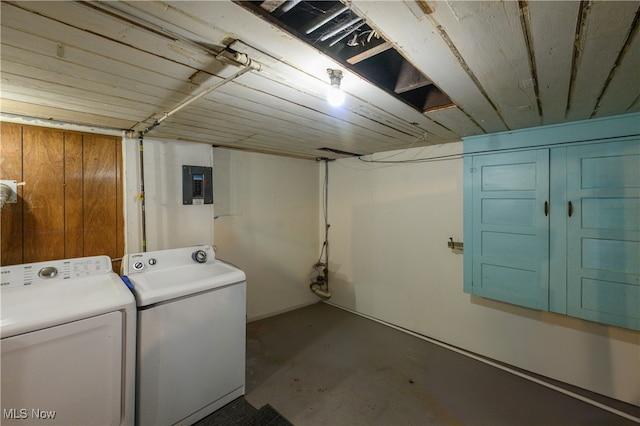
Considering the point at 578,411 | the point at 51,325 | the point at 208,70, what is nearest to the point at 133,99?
the point at 208,70

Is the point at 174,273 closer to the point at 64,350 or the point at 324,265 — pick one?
the point at 64,350

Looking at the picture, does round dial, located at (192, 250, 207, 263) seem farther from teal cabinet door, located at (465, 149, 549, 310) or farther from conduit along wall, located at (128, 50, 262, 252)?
teal cabinet door, located at (465, 149, 549, 310)

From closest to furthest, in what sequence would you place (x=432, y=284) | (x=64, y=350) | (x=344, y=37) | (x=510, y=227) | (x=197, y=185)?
(x=344, y=37) < (x=64, y=350) < (x=510, y=227) < (x=197, y=185) < (x=432, y=284)

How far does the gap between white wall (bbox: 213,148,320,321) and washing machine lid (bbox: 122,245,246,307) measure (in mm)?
662

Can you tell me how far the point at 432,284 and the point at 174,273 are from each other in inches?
98.5

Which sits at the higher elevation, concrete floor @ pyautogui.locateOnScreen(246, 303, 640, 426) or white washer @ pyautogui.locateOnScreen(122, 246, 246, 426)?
white washer @ pyautogui.locateOnScreen(122, 246, 246, 426)

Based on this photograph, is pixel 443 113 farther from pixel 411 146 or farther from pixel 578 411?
pixel 578 411

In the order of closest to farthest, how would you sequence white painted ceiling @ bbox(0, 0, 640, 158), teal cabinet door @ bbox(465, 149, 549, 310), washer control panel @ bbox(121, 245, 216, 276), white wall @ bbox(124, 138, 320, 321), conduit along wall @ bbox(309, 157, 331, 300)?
white painted ceiling @ bbox(0, 0, 640, 158) → washer control panel @ bbox(121, 245, 216, 276) → teal cabinet door @ bbox(465, 149, 549, 310) → white wall @ bbox(124, 138, 320, 321) → conduit along wall @ bbox(309, 157, 331, 300)

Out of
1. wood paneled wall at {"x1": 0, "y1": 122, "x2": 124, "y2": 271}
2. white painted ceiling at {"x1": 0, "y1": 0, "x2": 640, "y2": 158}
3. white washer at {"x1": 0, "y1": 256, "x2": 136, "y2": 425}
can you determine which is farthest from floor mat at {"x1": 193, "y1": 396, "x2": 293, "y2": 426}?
white painted ceiling at {"x1": 0, "y1": 0, "x2": 640, "y2": 158}

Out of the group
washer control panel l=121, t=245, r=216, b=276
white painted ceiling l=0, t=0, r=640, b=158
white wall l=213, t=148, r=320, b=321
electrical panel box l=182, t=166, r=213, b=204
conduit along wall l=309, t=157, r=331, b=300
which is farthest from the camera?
conduit along wall l=309, t=157, r=331, b=300

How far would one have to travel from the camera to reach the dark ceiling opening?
88 cm

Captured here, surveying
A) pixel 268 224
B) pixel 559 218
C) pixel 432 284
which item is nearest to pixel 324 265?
pixel 268 224

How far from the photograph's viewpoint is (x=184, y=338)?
5.66ft

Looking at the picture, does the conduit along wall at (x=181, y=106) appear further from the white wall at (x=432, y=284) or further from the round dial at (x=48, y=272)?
the white wall at (x=432, y=284)
